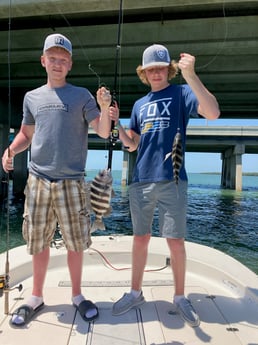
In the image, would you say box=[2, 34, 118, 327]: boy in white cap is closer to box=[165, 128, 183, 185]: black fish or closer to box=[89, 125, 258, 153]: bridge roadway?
box=[165, 128, 183, 185]: black fish

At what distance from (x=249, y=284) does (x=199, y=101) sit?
1918 mm

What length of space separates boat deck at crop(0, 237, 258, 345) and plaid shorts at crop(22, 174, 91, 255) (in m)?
0.61

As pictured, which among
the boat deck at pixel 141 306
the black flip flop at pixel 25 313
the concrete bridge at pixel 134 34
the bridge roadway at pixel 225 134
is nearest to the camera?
the boat deck at pixel 141 306

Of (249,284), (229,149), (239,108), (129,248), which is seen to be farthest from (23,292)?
(229,149)

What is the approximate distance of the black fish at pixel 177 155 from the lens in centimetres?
277

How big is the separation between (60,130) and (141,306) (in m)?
1.76

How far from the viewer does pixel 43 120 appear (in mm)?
2832

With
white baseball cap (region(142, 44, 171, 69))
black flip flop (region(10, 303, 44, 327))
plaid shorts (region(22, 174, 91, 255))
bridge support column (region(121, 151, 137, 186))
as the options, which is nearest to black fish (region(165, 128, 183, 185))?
white baseball cap (region(142, 44, 171, 69))

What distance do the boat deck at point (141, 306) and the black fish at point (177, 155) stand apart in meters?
1.23

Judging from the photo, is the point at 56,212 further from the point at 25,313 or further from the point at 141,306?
the point at 141,306

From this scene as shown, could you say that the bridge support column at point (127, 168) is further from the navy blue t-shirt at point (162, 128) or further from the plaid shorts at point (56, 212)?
the plaid shorts at point (56, 212)

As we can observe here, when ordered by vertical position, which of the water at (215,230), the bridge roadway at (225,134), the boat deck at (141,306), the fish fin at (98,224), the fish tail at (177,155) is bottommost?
the water at (215,230)

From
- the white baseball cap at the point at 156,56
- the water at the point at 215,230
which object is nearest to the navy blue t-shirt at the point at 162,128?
the white baseball cap at the point at 156,56

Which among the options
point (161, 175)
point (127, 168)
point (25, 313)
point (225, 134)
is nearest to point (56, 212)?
point (25, 313)
